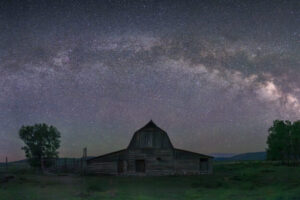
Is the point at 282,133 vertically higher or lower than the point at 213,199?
higher

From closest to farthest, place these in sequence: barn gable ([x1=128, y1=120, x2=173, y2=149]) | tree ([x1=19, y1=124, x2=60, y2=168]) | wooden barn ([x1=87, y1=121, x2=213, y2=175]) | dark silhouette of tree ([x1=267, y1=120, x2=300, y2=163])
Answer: wooden barn ([x1=87, y1=121, x2=213, y2=175]) → barn gable ([x1=128, y1=120, x2=173, y2=149]) → tree ([x1=19, y1=124, x2=60, y2=168]) → dark silhouette of tree ([x1=267, y1=120, x2=300, y2=163])

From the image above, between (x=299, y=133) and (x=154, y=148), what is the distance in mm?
43911

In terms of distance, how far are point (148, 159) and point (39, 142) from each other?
64.4 feet

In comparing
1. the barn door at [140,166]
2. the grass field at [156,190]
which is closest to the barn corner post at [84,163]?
the barn door at [140,166]

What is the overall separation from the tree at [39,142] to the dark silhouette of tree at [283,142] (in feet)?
151

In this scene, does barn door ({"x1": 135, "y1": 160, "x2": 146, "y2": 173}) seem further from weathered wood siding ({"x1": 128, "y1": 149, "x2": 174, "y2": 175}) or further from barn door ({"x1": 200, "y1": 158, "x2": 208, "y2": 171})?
barn door ({"x1": 200, "y1": 158, "x2": 208, "y2": 171})

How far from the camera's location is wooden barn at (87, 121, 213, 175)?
41.6 m

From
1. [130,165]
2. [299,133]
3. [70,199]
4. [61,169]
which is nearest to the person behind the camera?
[70,199]

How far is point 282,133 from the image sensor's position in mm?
72438

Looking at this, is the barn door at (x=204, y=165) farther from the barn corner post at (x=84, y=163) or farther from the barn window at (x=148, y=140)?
the barn corner post at (x=84, y=163)

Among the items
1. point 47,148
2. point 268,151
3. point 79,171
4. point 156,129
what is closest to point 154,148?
point 156,129

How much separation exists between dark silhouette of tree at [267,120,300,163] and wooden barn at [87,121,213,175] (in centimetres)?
3588

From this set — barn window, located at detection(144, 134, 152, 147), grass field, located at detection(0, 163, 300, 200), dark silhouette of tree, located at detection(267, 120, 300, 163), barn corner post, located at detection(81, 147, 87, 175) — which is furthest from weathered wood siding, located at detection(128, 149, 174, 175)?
dark silhouette of tree, located at detection(267, 120, 300, 163)

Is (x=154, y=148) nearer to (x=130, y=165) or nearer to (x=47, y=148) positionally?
(x=130, y=165)
